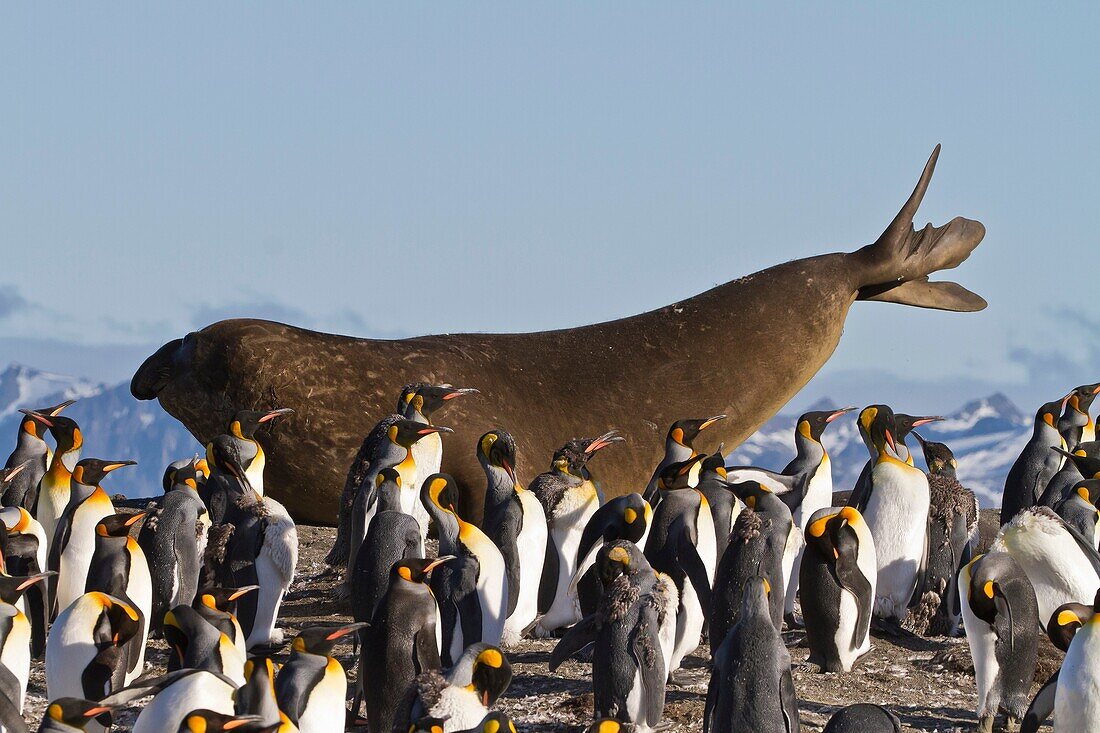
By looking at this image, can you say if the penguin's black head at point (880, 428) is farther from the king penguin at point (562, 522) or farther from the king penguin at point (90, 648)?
the king penguin at point (90, 648)

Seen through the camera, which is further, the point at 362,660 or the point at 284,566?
the point at 284,566

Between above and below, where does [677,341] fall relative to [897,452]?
above

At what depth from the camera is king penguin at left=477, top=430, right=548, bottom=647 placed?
898 centimetres

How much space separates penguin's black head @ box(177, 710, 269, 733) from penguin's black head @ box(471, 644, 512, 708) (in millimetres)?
1051

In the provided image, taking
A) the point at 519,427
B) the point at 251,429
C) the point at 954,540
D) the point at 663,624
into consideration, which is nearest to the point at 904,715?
the point at 663,624

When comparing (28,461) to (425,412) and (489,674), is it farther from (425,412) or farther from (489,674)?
(489,674)

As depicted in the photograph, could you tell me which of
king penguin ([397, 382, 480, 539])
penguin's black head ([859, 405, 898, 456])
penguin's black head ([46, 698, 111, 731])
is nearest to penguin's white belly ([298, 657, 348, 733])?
penguin's black head ([46, 698, 111, 731])

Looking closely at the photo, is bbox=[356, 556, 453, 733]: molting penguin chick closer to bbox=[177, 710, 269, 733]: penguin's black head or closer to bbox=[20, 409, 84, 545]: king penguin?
bbox=[177, 710, 269, 733]: penguin's black head

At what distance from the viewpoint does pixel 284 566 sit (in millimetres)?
8836

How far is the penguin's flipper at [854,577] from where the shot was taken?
Answer: 8.17 meters

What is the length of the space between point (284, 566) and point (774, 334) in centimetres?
818

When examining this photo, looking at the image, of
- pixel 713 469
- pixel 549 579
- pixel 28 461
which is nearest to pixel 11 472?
pixel 28 461

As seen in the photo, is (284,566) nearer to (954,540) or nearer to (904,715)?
(904,715)

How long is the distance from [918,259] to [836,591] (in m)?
9.60
